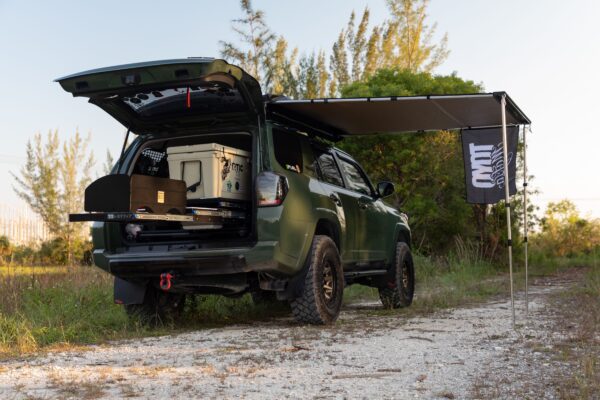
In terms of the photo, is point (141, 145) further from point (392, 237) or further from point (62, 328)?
point (392, 237)

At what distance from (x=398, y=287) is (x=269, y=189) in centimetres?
310

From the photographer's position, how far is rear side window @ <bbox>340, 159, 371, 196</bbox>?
7.93 metres

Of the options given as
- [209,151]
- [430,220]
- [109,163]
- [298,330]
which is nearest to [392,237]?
[298,330]

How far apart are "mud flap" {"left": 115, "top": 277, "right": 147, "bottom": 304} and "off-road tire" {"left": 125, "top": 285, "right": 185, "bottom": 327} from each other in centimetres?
Answer: 8

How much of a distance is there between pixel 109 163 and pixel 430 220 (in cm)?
1202

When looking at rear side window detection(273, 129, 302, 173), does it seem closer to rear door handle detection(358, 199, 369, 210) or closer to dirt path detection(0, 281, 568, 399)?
rear door handle detection(358, 199, 369, 210)

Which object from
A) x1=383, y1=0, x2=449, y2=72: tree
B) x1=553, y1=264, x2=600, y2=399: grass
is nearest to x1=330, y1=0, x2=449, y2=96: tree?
x1=383, y1=0, x2=449, y2=72: tree

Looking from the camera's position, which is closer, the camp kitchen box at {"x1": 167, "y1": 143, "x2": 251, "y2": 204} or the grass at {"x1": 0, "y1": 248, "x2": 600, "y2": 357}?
the camp kitchen box at {"x1": 167, "y1": 143, "x2": 251, "y2": 204}

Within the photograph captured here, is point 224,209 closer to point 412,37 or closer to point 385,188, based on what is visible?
point 385,188

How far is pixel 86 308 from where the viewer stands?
305 inches

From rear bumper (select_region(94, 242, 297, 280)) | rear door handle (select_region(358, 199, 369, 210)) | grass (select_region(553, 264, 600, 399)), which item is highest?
rear door handle (select_region(358, 199, 369, 210))

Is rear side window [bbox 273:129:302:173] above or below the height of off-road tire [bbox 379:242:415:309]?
above

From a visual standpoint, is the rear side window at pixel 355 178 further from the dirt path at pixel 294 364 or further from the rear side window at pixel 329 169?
the dirt path at pixel 294 364

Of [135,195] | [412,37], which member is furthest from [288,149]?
[412,37]
